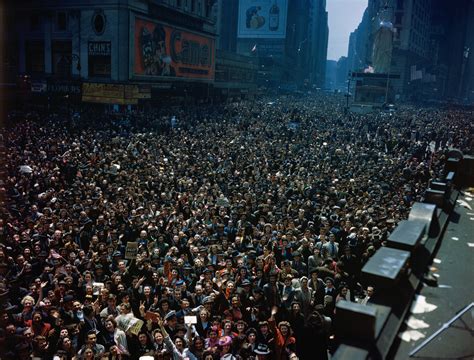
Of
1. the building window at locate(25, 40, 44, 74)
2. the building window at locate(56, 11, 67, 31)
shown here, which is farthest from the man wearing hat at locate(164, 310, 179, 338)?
the building window at locate(25, 40, 44, 74)

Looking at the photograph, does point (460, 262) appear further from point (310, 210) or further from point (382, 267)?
point (310, 210)

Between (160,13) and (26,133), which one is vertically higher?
(160,13)

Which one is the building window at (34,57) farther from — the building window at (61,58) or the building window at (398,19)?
the building window at (398,19)

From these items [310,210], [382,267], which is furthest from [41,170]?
[382,267]

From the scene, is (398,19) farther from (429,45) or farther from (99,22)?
(99,22)

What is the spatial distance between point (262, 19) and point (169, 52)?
96.0m

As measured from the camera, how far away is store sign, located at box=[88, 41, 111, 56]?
49856 mm

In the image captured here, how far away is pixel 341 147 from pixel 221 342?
22.8 m

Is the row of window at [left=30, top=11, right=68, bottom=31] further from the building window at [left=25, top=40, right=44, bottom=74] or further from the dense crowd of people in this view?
the dense crowd of people

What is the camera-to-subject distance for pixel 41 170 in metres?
19.7

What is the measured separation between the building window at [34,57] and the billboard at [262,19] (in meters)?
98.1

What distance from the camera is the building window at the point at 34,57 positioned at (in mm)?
54656

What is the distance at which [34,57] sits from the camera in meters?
55.2

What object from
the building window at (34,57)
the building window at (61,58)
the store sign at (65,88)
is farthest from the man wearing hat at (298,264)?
the building window at (34,57)
